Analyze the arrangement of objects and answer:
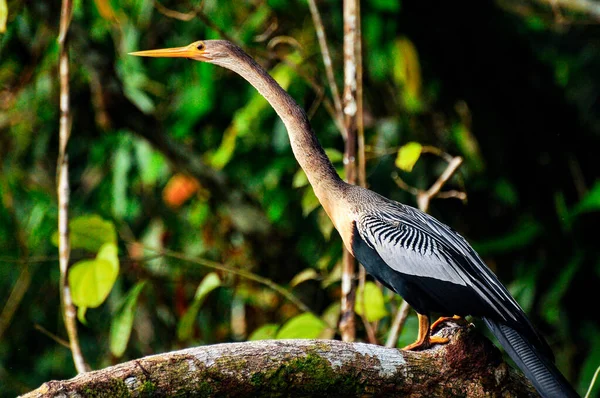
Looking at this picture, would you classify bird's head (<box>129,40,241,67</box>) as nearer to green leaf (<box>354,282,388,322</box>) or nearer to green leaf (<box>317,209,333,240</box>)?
green leaf (<box>354,282,388,322</box>)

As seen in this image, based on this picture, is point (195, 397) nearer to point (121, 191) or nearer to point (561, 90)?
point (121, 191)

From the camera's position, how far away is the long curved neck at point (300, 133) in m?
2.74

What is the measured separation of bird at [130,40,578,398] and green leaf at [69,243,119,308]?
2.91ft

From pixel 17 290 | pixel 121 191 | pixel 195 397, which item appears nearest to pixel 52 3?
pixel 121 191

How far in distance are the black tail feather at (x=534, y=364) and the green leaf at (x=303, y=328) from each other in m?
1.06

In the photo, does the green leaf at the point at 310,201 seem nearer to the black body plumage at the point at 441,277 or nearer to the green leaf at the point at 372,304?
the green leaf at the point at 372,304

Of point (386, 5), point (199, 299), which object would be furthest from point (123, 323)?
point (386, 5)

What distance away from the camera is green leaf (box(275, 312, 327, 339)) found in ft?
11.2

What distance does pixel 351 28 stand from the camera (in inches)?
142

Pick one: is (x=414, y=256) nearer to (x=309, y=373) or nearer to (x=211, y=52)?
(x=309, y=373)

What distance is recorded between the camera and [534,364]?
2.40 metres

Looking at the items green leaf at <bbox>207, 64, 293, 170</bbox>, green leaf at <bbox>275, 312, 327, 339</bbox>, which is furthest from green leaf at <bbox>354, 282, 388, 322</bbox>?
green leaf at <bbox>207, 64, 293, 170</bbox>

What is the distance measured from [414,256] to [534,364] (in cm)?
48

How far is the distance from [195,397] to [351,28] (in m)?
2.06
